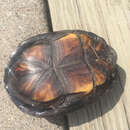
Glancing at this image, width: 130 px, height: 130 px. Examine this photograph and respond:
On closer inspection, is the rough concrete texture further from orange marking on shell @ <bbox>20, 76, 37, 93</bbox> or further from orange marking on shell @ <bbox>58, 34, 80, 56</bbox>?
orange marking on shell @ <bbox>58, 34, 80, 56</bbox>

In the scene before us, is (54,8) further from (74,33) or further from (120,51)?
(120,51)

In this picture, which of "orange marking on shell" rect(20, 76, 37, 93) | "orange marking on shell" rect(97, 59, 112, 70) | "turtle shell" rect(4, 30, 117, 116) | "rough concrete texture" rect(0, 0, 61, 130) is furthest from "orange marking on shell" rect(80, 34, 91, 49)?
"rough concrete texture" rect(0, 0, 61, 130)

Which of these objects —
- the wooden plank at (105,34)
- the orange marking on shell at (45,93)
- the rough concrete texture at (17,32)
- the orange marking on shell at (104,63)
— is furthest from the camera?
the rough concrete texture at (17,32)

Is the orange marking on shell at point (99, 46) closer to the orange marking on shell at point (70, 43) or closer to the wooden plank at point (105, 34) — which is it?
the orange marking on shell at point (70, 43)

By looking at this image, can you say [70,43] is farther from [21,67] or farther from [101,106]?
[101,106]

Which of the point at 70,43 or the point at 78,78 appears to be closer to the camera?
the point at 78,78

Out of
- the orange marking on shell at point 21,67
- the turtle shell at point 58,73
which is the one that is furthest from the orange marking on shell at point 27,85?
the orange marking on shell at point 21,67

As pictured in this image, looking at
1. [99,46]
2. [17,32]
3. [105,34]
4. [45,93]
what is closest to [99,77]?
[99,46]
